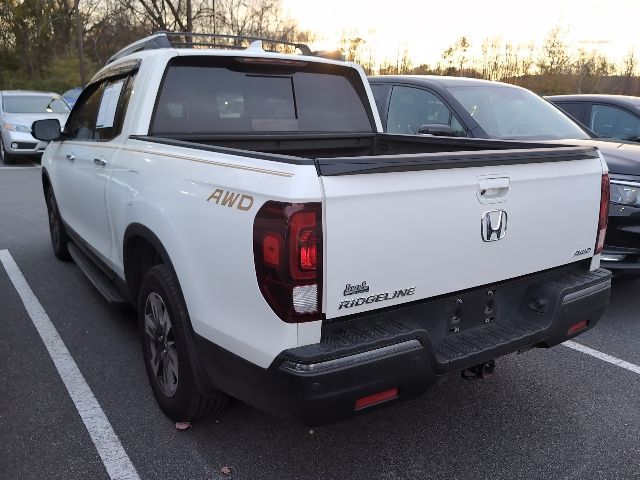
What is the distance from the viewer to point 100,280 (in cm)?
417

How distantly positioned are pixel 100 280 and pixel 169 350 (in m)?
1.52

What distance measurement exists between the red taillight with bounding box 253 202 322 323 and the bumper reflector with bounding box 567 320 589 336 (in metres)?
1.50

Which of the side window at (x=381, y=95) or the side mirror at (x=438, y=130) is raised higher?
the side window at (x=381, y=95)


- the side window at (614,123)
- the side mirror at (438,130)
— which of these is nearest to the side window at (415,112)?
the side mirror at (438,130)

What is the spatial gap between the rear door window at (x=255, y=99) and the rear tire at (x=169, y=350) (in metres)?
1.09

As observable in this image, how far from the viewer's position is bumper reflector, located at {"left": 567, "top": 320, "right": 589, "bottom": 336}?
2.87m

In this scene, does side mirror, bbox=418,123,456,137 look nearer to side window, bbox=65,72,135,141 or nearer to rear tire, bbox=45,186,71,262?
side window, bbox=65,72,135,141

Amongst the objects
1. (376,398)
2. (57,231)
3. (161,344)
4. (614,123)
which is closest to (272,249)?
(376,398)

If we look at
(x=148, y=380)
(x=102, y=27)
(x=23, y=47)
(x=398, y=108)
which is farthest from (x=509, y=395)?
(x=23, y=47)

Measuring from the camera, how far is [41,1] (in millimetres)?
41562

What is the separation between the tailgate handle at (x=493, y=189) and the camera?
7.95 ft

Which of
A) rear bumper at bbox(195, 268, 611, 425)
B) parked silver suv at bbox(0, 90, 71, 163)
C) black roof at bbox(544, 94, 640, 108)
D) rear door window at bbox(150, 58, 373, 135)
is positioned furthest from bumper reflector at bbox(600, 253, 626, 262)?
parked silver suv at bbox(0, 90, 71, 163)

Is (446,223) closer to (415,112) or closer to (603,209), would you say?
(603,209)

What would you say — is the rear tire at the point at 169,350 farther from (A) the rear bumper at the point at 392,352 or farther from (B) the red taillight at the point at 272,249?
(B) the red taillight at the point at 272,249
